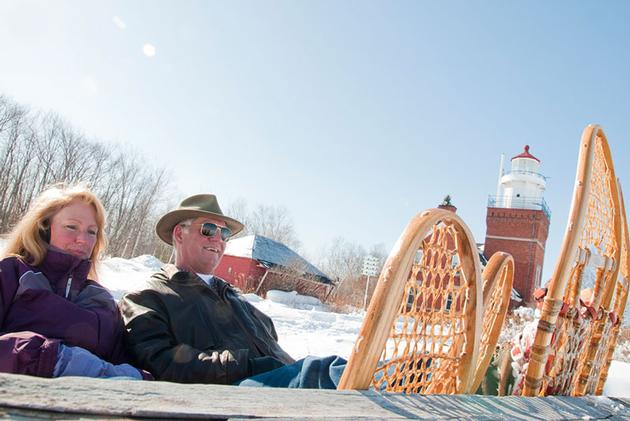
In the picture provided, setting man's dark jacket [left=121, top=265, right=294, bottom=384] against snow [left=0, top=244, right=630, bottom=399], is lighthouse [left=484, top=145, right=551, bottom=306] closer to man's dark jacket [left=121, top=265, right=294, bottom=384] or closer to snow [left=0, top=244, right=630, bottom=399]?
snow [left=0, top=244, right=630, bottom=399]

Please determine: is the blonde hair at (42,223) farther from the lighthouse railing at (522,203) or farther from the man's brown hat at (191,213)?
the lighthouse railing at (522,203)

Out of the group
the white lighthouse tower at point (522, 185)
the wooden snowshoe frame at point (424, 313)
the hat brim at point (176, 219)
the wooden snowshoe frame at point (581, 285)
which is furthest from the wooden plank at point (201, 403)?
the white lighthouse tower at point (522, 185)

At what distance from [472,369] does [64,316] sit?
1911mm

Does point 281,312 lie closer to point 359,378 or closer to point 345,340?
point 345,340

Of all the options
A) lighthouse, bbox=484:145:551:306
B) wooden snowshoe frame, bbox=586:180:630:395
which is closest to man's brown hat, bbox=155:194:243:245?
wooden snowshoe frame, bbox=586:180:630:395

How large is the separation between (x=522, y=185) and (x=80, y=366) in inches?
1317

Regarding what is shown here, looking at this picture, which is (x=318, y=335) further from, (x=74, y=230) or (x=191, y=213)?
(x=74, y=230)

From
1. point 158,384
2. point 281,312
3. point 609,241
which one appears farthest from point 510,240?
point 158,384

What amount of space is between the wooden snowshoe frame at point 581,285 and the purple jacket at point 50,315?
6.68ft

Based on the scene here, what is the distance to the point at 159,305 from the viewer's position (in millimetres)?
2387

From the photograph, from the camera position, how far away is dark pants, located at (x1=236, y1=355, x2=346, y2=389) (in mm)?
1663

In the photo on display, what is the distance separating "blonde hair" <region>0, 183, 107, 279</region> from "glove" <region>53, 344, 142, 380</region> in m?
0.63

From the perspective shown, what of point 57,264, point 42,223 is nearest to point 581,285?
point 57,264

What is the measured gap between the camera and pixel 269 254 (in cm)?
2706
